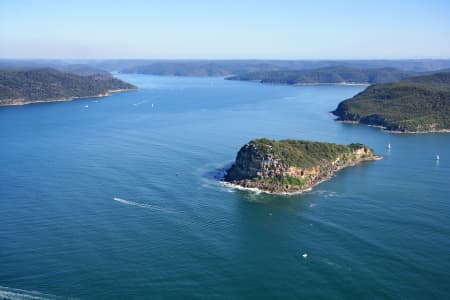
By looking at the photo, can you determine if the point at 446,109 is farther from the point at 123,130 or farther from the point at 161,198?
the point at 161,198

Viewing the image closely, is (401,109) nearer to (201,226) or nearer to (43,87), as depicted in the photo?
(201,226)

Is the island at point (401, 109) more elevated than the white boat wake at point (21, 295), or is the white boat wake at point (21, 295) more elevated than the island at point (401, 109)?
the island at point (401, 109)

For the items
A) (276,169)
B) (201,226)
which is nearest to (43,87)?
(276,169)

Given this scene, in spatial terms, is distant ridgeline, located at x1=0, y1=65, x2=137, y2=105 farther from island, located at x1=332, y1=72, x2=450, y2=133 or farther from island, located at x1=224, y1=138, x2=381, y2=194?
island, located at x1=224, y1=138, x2=381, y2=194

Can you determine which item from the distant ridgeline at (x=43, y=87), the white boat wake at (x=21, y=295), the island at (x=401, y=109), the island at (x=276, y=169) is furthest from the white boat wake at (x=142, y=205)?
the distant ridgeline at (x=43, y=87)

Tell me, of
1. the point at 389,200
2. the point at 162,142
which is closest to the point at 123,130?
the point at 162,142

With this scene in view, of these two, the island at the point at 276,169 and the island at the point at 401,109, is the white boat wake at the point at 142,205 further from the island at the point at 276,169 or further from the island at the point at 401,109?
the island at the point at 401,109

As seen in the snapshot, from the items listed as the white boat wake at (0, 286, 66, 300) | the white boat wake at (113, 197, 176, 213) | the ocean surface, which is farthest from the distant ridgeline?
the white boat wake at (0, 286, 66, 300)
